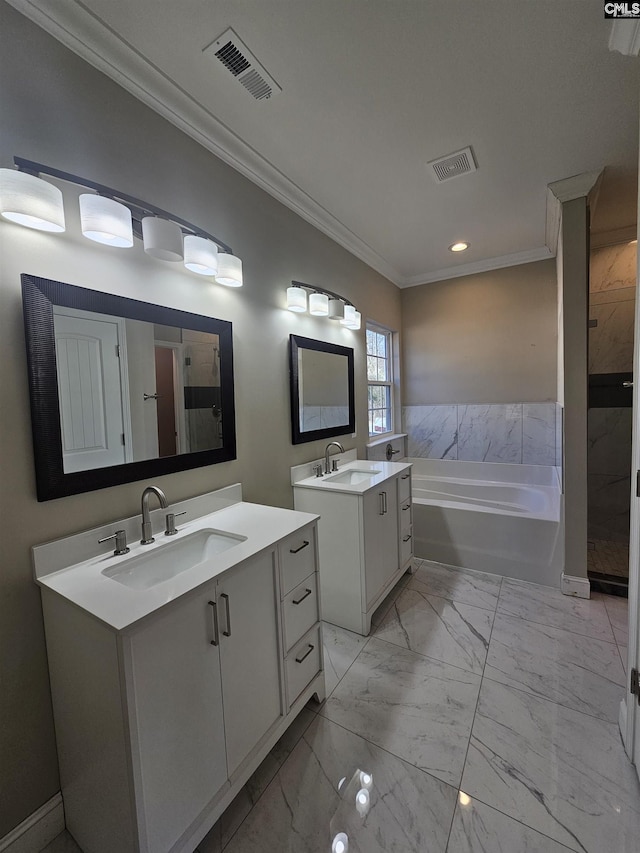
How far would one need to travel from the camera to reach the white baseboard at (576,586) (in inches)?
91.3

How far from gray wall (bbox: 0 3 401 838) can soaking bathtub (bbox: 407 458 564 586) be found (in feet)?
5.27

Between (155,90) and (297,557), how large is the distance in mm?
1957

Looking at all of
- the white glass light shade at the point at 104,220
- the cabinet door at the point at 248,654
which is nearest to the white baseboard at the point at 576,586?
the cabinet door at the point at 248,654

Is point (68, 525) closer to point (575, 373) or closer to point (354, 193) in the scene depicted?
point (354, 193)

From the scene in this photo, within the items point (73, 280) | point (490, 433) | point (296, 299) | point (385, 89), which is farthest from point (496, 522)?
point (73, 280)

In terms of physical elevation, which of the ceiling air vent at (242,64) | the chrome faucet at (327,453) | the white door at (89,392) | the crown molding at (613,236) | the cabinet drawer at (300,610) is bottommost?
the cabinet drawer at (300,610)

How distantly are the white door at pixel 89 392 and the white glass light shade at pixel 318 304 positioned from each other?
127cm

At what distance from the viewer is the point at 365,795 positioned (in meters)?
1.19

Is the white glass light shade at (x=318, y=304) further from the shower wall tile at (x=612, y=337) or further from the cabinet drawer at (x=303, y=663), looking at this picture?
the shower wall tile at (x=612, y=337)

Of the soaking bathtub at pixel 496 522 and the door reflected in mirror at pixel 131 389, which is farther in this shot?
the soaking bathtub at pixel 496 522

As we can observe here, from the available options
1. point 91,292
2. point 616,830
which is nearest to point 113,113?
point 91,292

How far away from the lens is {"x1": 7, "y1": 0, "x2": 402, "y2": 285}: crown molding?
1.10 metres

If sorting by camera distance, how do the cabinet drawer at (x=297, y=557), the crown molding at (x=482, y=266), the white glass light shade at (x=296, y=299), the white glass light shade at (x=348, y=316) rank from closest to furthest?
the cabinet drawer at (x=297, y=557) < the white glass light shade at (x=296, y=299) < the white glass light shade at (x=348, y=316) < the crown molding at (x=482, y=266)

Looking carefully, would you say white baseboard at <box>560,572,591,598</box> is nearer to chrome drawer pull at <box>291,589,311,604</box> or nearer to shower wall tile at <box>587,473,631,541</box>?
shower wall tile at <box>587,473,631,541</box>
